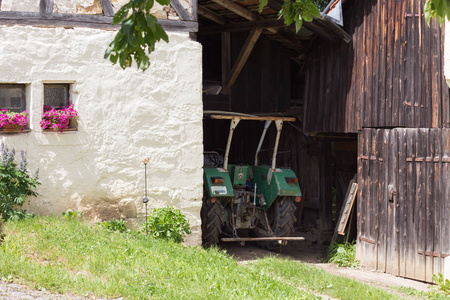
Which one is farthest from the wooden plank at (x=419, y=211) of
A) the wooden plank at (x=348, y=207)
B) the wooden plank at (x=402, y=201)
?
the wooden plank at (x=348, y=207)

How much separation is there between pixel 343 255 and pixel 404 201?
1.61m

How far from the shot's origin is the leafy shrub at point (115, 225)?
851 cm

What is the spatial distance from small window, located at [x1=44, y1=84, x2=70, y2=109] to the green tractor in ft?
8.09

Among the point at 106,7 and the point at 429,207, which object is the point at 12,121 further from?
the point at 429,207

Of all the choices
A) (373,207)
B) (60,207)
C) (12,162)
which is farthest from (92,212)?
(373,207)

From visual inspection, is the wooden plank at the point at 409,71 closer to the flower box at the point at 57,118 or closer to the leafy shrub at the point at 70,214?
the flower box at the point at 57,118

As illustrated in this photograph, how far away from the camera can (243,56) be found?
1166 centimetres

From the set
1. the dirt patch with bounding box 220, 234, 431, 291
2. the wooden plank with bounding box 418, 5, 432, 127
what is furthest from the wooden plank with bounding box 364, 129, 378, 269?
the wooden plank with bounding box 418, 5, 432, 127

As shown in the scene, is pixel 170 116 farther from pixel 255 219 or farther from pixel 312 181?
pixel 312 181

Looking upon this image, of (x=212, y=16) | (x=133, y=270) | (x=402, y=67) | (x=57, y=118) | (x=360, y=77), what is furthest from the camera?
(x=212, y=16)

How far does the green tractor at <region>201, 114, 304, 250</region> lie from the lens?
973 cm

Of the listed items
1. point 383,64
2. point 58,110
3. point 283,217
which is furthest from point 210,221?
point 383,64

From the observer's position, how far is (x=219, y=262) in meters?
7.47

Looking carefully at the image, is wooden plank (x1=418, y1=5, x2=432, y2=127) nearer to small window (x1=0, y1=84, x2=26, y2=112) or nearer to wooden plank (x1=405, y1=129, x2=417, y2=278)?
wooden plank (x1=405, y1=129, x2=417, y2=278)
